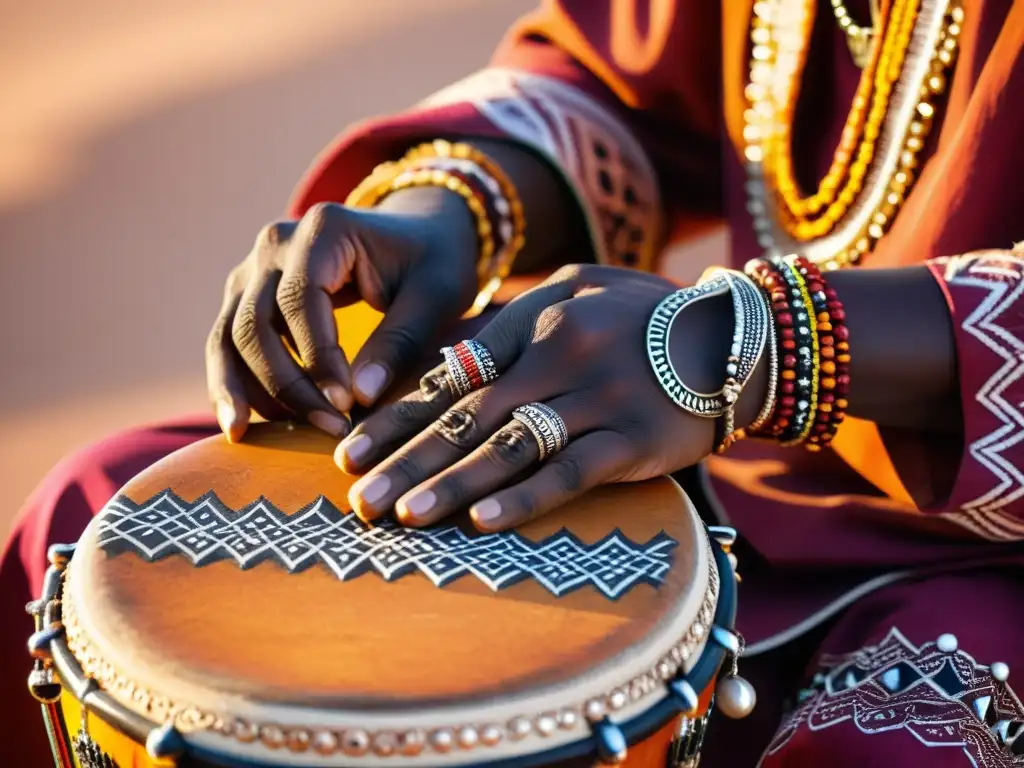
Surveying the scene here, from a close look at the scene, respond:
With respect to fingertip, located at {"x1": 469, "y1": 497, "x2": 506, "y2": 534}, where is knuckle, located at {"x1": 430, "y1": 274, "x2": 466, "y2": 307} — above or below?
above

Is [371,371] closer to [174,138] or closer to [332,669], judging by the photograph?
[332,669]

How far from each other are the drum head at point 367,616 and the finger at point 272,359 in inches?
3.2

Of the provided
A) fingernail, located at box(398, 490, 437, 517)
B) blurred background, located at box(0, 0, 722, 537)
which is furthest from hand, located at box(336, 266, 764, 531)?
blurred background, located at box(0, 0, 722, 537)

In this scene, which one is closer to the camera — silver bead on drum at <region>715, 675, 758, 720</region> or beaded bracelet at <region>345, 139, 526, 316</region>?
silver bead on drum at <region>715, 675, 758, 720</region>

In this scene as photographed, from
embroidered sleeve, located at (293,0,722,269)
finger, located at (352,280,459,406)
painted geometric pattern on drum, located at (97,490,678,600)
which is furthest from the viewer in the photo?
embroidered sleeve, located at (293,0,722,269)

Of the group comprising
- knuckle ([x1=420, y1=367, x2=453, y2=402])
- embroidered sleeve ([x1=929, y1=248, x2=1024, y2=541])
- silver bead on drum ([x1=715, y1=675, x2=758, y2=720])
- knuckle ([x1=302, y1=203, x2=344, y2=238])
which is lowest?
silver bead on drum ([x1=715, y1=675, x2=758, y2=720])

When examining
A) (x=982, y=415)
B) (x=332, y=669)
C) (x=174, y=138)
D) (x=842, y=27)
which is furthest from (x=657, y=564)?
(x=174, y=138)

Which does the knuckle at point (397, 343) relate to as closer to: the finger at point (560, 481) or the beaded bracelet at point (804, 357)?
the finger at point (560, 481)

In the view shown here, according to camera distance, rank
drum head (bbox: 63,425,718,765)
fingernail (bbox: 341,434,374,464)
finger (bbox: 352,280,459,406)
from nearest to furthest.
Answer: drum head (bbox: 63,425,718,765) → fingernail (bbox: 341,434,374,464) → finger (bbox: 352,280,459,406)

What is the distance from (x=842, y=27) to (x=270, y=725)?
100cm

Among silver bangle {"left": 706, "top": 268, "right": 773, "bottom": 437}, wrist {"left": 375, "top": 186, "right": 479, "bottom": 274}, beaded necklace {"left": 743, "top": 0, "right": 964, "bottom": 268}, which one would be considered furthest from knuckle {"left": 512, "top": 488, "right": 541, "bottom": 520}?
beaded necklace {"left": 743, "top": 0, "right": 964, "bottom": 268}

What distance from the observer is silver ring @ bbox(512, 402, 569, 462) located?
0.88m

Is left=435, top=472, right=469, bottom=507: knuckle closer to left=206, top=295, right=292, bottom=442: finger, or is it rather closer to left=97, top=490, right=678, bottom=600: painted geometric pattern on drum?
left=97, top=490, right=678, bottom=600: painted geometric pattern on drum

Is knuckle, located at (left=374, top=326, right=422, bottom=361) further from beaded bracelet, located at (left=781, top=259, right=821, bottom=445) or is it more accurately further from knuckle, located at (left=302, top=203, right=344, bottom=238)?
beaded bracelet, located at (left=781, top=259, right=821, bottom=445)
